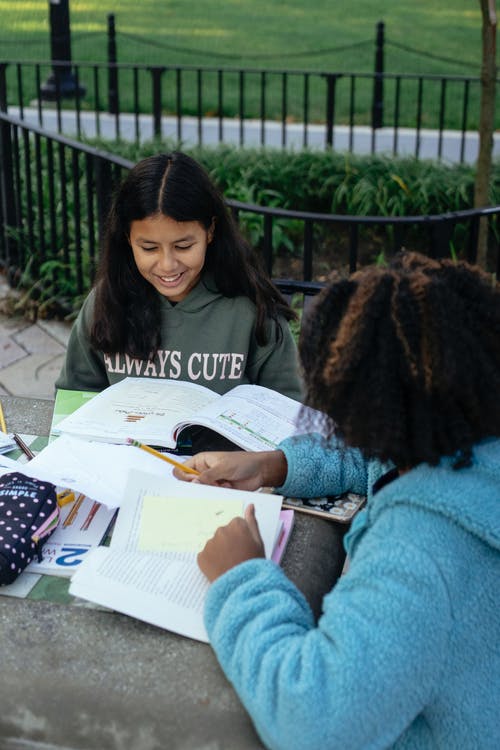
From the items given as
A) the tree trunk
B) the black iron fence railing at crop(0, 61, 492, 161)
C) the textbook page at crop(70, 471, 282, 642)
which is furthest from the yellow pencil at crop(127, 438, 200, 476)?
the black iron fence railing at crop(0, 61, 492, 161)

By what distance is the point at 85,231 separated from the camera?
17.6ft

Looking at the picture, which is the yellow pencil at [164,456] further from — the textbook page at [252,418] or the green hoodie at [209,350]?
the green hoodie at [209,350]

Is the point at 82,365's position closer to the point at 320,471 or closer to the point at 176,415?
the point at 176,415

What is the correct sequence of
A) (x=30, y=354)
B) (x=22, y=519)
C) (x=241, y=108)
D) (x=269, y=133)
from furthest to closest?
(x=269, y=133), (x=241, y=108), (x=30, y=354), (x=22, y=519)

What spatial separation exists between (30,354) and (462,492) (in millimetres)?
3579

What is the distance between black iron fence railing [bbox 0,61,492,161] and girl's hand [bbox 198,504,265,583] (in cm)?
644

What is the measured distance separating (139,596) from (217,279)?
123cm

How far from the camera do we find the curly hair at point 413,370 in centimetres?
123

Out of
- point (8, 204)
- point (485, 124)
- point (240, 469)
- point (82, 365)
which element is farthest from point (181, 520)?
point (8, 204)

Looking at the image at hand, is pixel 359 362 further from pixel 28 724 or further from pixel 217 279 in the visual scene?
pixel 217 279

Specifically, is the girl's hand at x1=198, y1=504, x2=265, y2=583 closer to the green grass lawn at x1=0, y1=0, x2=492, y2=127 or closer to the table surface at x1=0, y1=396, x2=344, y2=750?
the table surface at x1=0, y1=396, x2=344, y2=750

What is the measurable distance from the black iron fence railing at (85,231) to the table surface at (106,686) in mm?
2356

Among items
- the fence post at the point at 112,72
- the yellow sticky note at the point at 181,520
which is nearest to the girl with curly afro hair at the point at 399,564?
the yellow sticky note at the point at 181,520

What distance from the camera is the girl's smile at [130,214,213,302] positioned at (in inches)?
93.6
